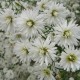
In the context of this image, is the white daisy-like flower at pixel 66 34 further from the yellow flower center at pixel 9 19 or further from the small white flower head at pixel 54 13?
the yellow flower center at pixel 9 19

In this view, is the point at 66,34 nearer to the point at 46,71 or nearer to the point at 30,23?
the point at 30,23

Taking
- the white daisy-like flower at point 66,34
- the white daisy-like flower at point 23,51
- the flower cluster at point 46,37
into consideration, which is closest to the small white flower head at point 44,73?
the flower cluster at point 46,37

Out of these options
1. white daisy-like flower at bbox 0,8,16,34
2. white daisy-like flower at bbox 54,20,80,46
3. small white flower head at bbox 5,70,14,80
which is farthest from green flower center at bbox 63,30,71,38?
Result: small white flower head at bbox 5,70,14,80

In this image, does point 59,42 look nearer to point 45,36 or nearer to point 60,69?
point 45,36

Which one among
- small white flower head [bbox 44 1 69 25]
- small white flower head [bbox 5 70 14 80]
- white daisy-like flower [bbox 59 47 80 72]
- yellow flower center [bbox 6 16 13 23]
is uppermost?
small white flower head [bbox 44 1 69 25]

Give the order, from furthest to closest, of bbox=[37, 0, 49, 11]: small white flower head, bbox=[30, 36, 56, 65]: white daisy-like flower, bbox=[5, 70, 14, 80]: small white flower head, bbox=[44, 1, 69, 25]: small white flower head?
bbox=[5, 70, 14, 80]: small white flower head, bbox=[37, 0, 49, 11]: small white flower head, bbox=[44, 1, 69, 25]: small white flower head, bbox=[30, 36, 56, 65]: white daisy-like flower

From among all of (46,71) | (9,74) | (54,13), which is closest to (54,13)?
(54,13)

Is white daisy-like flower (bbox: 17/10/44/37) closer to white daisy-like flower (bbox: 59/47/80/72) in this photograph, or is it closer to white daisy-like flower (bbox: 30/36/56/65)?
white daisy-like flower (bbox: 30/36/56/65)
